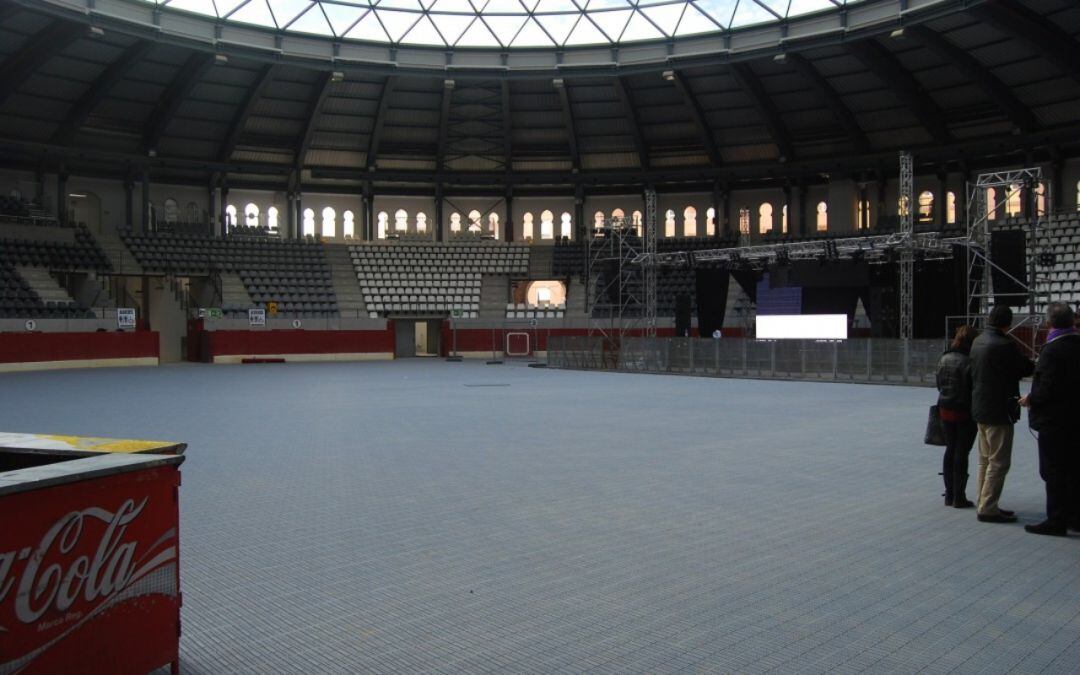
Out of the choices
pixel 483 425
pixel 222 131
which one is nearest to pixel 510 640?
pixel 483 425

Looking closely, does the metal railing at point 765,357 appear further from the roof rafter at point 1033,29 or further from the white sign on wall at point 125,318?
the white sign on wall at point 125,318

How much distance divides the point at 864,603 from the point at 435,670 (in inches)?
114

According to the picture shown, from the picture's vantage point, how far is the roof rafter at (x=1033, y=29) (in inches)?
1313

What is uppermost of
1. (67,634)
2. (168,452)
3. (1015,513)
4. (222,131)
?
(222,131)

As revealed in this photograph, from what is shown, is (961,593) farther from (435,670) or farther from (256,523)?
(256,523)

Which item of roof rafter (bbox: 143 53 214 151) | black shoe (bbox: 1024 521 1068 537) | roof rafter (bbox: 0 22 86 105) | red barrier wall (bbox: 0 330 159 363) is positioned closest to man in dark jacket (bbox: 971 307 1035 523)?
black shoe (bbox: 1024 521 1068 537)

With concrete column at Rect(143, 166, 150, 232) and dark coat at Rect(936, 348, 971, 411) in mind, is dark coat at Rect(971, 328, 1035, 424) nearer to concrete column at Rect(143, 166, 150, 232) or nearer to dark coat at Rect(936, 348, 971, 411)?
dark coat at Rect(936, 348, 971, 411)

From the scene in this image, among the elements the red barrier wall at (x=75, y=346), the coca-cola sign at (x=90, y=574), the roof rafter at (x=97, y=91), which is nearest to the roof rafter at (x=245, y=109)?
the roof rafter at (x=97, y=91)

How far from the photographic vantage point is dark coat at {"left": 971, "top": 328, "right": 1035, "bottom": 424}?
770 cm

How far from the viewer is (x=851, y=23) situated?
3669 cm

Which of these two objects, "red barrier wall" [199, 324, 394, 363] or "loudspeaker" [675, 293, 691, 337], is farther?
"red barrier wall" [199, 324, 394, 363]

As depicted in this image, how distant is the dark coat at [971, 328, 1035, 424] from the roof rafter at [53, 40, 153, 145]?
134 feet

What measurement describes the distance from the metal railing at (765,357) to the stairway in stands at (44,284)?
2411 cm

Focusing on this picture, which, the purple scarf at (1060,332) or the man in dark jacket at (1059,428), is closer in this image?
the man in dark jacket at (1059,428)
